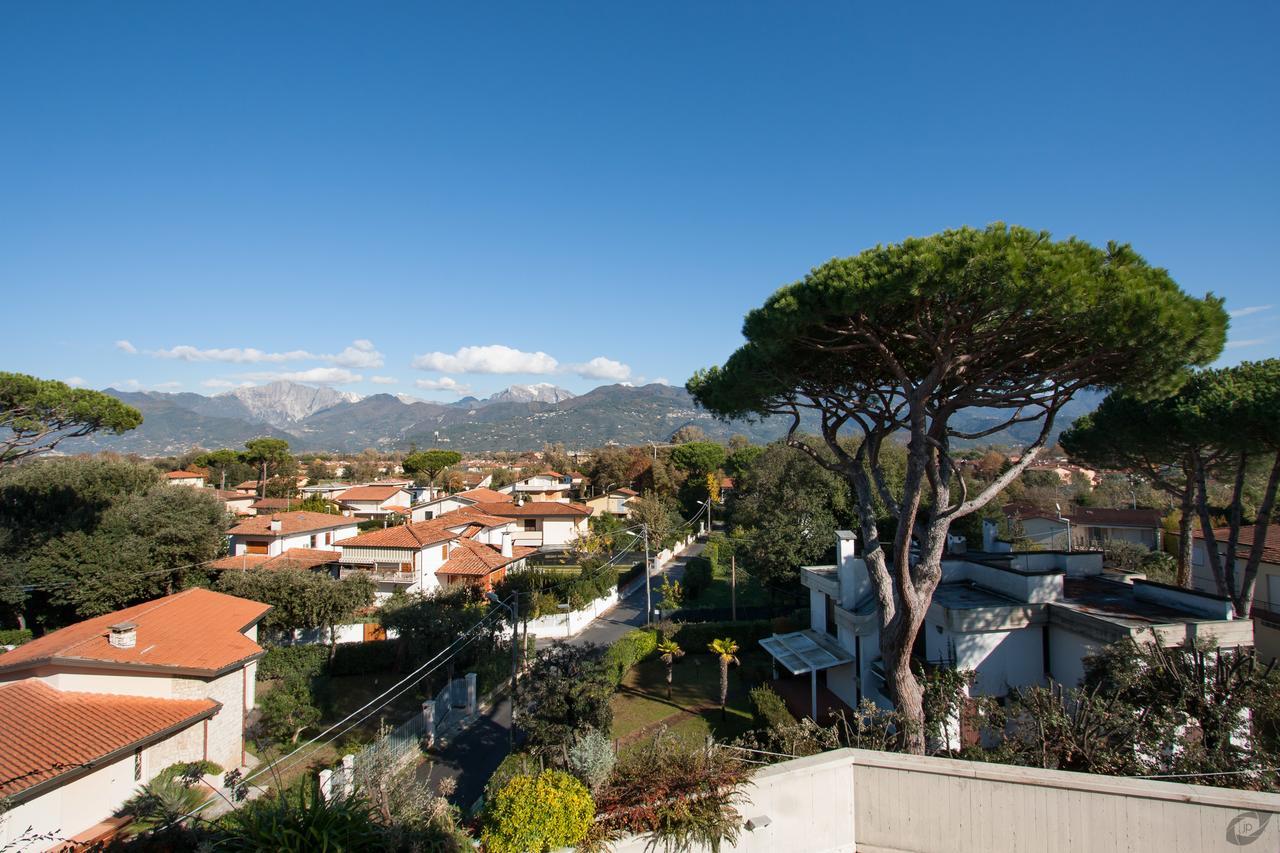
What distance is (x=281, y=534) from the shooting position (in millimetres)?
31031

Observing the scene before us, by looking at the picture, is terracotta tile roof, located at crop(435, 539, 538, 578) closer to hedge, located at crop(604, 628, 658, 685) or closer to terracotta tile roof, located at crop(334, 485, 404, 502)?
hedge, located at crop(604, 628, 658, 685)

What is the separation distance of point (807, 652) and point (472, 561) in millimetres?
17082

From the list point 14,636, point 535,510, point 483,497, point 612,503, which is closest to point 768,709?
point 14,636

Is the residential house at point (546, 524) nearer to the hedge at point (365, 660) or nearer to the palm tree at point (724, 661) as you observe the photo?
the hedge at point (365, 660)

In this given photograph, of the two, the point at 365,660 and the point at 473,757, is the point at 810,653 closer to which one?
the point at 473,757

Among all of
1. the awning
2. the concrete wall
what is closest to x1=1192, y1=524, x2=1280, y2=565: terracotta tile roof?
the awning

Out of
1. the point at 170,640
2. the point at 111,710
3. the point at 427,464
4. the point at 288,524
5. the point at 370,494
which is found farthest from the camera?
the point at 427,464

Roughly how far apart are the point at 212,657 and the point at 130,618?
3.25 meters

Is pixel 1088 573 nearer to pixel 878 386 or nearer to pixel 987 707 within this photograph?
pixel 878 386

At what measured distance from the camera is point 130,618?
14484 mm

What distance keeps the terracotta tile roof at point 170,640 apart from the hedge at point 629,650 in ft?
28.9

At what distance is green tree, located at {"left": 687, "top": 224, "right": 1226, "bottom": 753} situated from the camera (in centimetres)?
855

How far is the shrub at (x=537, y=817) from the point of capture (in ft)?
16.4

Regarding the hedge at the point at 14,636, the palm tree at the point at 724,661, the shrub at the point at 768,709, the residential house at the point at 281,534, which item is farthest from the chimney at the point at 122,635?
the residential house at the point at 281,534
